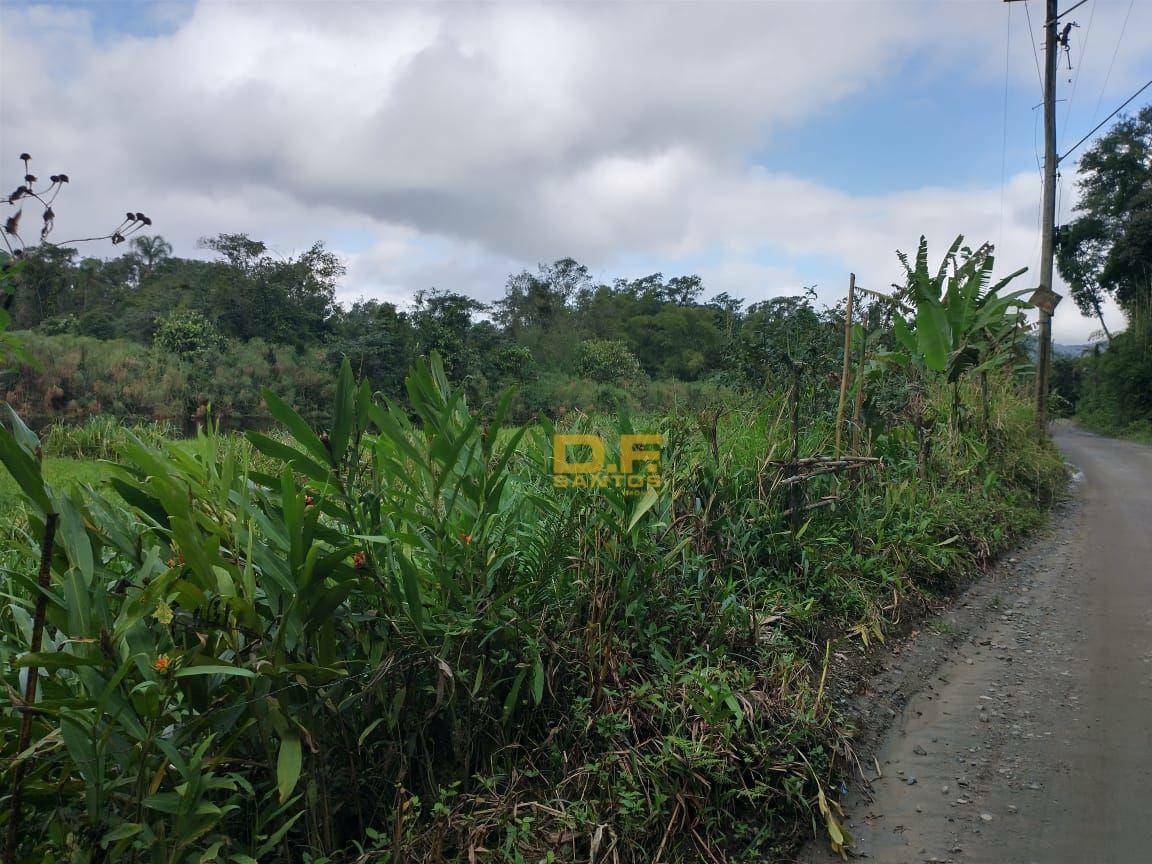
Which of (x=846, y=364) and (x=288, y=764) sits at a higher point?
(x=846, y=364)

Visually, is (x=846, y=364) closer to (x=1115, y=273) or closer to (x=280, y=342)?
(x=280, y=342)

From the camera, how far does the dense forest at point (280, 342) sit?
8.52 metres

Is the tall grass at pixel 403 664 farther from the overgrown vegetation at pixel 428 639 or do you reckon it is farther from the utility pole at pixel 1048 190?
the utility pole at pixel 1048 190

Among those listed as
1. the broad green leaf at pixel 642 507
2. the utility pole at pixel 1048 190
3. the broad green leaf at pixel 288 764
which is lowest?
the broad green leaf at pixel 288 764

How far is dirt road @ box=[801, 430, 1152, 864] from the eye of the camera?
8.36ft

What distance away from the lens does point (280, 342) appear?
34.4ft

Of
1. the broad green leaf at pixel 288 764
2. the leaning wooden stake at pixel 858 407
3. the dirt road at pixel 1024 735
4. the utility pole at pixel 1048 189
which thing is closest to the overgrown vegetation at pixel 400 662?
the broad green leaf at pixel 288 764

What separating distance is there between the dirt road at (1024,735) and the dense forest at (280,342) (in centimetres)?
247

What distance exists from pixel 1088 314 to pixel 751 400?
3300cm

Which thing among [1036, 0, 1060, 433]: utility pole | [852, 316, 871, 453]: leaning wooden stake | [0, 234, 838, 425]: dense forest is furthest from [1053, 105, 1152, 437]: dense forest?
[852, 316, 871, 453]: leaning wooden stake

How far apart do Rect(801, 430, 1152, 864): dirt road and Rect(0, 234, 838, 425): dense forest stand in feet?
8.10

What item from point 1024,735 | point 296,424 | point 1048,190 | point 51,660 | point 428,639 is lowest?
point 1024,735

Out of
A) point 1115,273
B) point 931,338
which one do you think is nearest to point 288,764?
point 931,338

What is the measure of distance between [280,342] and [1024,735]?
978 centimetres
